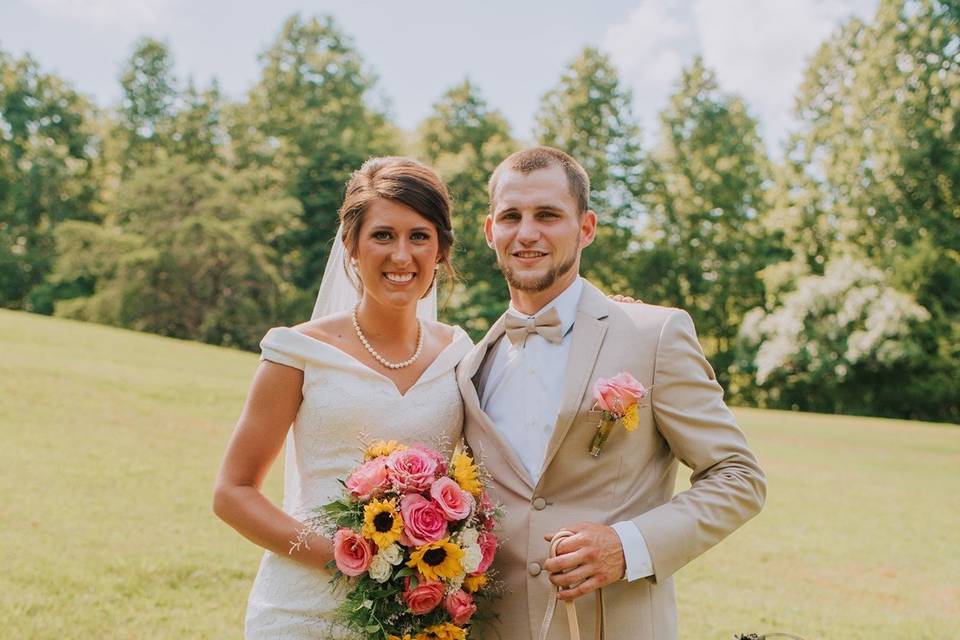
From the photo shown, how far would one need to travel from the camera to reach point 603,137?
135ft

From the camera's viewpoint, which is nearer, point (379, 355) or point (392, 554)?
point (392, 554)

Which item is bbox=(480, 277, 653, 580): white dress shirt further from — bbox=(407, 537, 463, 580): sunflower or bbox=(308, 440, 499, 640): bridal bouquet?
bbox=(407, 537, 463, 580): sunflower

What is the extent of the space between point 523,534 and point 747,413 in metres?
25.0

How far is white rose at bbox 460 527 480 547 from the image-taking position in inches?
109

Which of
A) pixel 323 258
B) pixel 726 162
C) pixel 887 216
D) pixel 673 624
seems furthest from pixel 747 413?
pixel 673 624

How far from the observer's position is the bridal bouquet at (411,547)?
272 centimetres

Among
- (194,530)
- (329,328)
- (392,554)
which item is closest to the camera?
(392,554)

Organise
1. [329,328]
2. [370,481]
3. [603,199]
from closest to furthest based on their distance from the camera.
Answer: [370,481], [329,328], [603,199]

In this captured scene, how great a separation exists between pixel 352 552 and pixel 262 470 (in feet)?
2.55

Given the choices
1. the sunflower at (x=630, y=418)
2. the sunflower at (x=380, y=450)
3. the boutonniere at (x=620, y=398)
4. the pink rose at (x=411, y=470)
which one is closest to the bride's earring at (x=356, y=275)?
the sunflower at (x=380, y=450)

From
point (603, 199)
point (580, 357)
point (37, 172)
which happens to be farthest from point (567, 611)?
point (37, 172)

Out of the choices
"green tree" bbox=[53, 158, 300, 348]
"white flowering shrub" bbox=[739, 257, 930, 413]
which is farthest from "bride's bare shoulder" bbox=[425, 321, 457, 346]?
"white flowering shrub" bbox=[739, 257, 930, 413]

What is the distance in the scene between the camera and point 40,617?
21.3 ft

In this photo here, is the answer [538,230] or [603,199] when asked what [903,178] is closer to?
[603,199]
